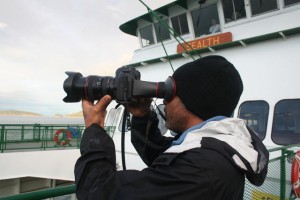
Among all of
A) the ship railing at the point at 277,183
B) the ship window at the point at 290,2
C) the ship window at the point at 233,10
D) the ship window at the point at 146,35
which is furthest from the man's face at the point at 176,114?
the ship window at the point at 146,35

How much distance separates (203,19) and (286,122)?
14.1 feet

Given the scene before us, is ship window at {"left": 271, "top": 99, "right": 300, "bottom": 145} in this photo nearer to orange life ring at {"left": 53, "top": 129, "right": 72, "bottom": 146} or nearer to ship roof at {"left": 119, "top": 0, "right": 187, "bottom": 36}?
ship roof at {"left": 119, "top": 0, "right": 187, "bottom": 36}

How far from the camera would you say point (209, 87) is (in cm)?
127

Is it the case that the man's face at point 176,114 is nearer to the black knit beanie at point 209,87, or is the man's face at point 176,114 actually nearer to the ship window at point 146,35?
the black knit beanie at point 209,87

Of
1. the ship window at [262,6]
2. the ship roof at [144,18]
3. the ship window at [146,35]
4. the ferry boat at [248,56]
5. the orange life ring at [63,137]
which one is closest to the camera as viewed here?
the ferry boat at [248,56]

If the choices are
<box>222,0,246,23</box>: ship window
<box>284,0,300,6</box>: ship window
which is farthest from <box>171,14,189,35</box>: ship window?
<box>284,0,300,6</box>: ship window

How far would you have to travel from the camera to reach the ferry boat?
212 inches

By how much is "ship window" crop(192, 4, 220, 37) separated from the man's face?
715cm

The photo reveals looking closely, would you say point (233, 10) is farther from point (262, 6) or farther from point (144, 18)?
point (144, 18)

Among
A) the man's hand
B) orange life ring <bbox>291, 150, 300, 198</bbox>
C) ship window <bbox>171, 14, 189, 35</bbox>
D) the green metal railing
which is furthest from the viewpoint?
the green metal railing

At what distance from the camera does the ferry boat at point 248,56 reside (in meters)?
5.38

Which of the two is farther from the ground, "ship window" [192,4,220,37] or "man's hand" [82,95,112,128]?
"ship window" [192,4,220,37]

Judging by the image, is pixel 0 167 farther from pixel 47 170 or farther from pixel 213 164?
pixel 213 164

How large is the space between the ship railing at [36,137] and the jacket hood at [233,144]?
1089 cm
